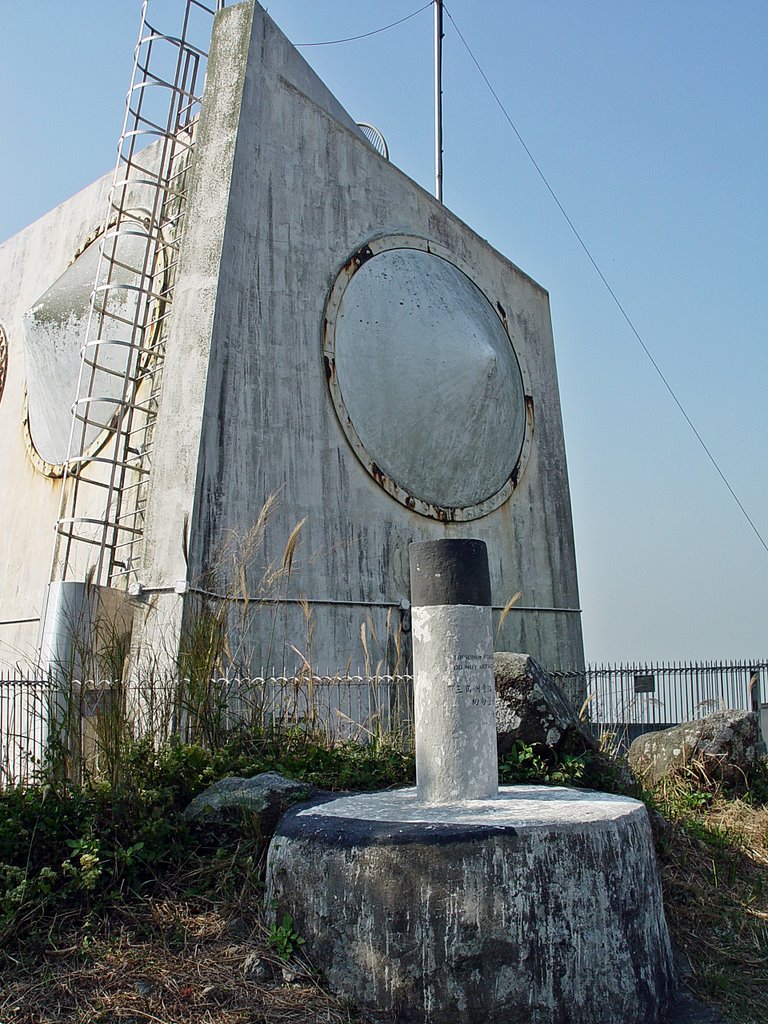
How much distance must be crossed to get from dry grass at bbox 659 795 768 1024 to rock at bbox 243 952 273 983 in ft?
7.84

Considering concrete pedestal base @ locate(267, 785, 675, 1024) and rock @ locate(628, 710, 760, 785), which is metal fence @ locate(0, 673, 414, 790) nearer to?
concrete pedestal base @ locate(267, 785, 675, 1024)

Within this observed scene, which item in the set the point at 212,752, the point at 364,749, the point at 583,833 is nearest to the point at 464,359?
the point at 364,749

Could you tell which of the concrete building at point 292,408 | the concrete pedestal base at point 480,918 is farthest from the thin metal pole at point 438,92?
the concrete pedestal base at point 480,918

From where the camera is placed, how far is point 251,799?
19.7 ft

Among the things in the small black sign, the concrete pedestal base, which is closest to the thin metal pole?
the small black sign

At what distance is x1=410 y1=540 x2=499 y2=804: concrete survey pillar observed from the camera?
19.2 ft

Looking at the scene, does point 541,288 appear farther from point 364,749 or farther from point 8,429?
point 364,749

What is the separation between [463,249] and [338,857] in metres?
9.99

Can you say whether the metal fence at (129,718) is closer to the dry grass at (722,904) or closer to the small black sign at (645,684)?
the dry grass at (722,904)

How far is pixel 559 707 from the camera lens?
7.85 meters

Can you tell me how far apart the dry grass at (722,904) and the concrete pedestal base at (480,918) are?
763mm

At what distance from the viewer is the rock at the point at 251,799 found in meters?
→ 5.97

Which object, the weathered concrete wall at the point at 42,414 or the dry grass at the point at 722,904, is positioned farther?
the weathered concrete wall at the point at 42,414

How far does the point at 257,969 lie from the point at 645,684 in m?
Answer: 8.88
